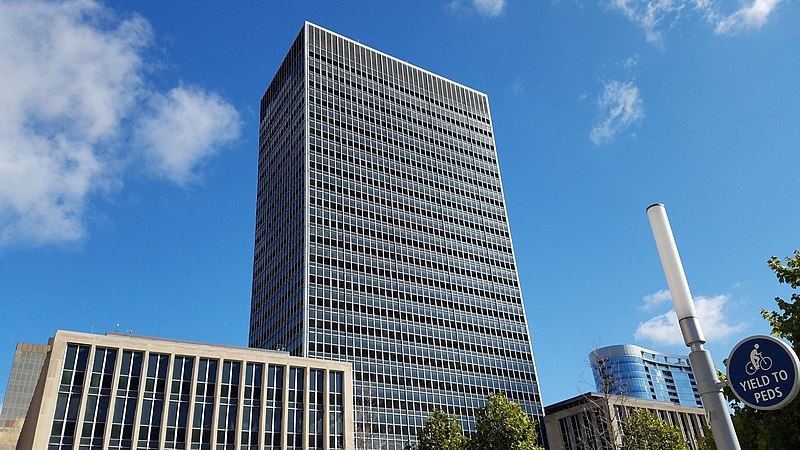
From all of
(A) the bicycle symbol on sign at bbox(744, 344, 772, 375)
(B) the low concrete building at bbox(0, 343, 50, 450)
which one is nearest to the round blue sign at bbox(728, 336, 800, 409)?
(A) the bicycle symbol on sign at bbox(744, 344, 772, 375)

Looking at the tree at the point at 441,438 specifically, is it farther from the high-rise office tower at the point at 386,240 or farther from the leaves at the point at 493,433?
the high-rise office tower at the point at 386,240

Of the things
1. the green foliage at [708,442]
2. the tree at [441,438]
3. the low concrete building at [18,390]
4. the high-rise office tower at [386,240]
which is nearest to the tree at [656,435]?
the green foliage at [708,442]

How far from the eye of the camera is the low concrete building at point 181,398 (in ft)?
182

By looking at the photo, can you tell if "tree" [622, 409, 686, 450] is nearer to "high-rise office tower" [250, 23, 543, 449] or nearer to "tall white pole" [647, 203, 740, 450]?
"tall white pole" [647, 203, 740, 450]

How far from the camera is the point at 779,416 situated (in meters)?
19.5

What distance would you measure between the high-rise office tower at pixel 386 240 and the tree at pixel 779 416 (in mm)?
77021

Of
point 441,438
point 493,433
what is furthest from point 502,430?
point 441,438

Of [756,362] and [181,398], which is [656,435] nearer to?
[181,398]

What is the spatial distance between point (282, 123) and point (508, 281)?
62.7 meters

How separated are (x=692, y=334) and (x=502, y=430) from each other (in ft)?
157

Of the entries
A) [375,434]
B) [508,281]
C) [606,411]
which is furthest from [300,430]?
[508,281]

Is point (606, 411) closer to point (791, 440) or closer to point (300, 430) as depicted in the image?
point (791, 440)

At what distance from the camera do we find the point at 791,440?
19281 mm

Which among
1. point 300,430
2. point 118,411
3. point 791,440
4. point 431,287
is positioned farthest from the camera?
point 431,287
